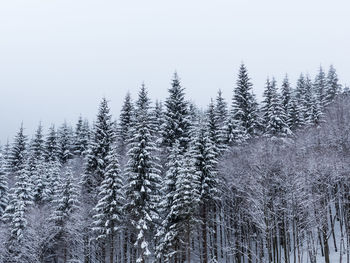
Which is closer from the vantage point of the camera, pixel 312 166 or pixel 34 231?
pixel 312 166

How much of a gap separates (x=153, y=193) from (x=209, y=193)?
553 centimetres

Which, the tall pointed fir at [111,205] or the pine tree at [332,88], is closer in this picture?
the tall pointed fir at [111,205]

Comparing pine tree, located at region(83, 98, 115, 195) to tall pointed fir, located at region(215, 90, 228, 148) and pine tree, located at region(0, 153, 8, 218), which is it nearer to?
pine tree, located at region(0, 153, 8, 218)

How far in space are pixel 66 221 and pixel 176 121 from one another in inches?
646

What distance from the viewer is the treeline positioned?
29.1 meters

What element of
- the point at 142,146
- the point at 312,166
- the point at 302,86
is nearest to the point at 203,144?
the point at 142,146

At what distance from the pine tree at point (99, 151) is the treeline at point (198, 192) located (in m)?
0.13

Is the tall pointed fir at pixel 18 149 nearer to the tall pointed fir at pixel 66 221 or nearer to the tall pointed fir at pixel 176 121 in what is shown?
the tall pointed fir at pixel 66 221

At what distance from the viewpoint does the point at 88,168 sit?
3909cm

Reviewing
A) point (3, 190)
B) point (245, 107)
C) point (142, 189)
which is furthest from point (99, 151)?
point (245, 107)

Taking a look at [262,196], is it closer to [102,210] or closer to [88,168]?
[102,210]

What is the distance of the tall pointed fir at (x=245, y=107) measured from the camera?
41781 mm

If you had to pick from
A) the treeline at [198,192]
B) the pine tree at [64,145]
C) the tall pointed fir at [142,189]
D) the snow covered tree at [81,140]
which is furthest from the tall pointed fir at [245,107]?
the pine tree at [64,145]

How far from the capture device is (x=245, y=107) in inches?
1718
